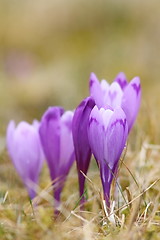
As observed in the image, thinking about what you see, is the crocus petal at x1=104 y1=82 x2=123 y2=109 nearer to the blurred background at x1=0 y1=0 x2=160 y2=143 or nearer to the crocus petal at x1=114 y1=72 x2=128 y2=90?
the crocus petal at x1=114 y1=72 x2=128 y2=90

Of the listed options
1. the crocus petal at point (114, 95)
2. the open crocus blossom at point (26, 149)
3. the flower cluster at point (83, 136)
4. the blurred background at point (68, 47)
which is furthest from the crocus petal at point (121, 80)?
the blurred background at point (68, 47)

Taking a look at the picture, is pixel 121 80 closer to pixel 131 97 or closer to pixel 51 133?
pixel 131 97

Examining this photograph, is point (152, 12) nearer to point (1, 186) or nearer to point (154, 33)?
point (154, 33)


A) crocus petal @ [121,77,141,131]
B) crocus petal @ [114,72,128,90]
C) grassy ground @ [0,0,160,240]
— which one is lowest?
crocus petal @ [121,77,141,131]

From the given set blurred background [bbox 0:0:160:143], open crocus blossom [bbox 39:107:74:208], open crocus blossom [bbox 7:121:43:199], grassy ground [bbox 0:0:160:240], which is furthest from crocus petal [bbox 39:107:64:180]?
blurred background [bbox 0:0:160:143]

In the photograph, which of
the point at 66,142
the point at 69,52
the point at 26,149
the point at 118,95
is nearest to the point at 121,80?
the point at 118,95

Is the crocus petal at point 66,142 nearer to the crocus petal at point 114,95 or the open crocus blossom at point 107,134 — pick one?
the crocus petal at point 114,95
